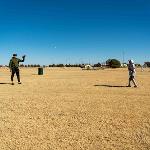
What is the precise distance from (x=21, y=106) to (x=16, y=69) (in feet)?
36.1

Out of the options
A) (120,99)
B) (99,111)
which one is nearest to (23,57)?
(120,99)

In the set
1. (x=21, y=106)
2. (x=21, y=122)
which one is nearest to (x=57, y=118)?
(x=21, y=122)

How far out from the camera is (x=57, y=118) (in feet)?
33.7

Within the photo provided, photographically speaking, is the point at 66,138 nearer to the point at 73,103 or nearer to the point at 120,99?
the point at 73,103

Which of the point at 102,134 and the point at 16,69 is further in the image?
the point at 16,69

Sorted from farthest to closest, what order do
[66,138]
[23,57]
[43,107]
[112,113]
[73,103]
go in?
[23,57], [73,103], [43,107], [112,113], [66,138]

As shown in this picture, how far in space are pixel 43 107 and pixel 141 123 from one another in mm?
3990

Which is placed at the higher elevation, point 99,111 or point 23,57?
point 23,57

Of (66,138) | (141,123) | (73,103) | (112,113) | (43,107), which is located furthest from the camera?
(73,103)

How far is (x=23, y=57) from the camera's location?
2291 centimetres

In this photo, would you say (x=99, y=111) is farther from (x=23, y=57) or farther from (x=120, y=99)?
(x=23, y=57)

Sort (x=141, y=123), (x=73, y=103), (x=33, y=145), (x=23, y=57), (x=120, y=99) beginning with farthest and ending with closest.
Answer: (x=23, y=57) → (x=120, y=99) → (x=73, y=103) → (x=141, y=123) → (x=33, y=145)

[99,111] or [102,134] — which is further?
[99,111]

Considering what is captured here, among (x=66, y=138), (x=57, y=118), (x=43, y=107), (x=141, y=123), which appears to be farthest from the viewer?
(x=43, y=107)
